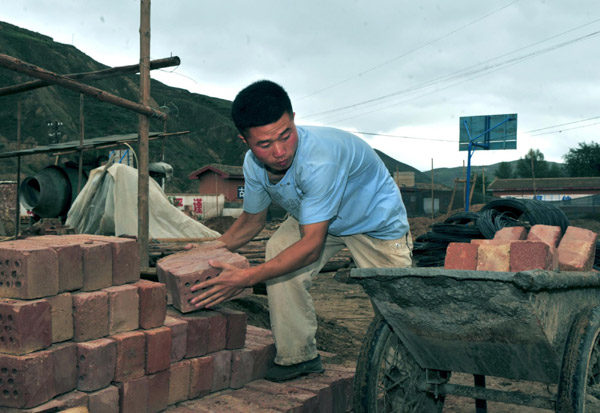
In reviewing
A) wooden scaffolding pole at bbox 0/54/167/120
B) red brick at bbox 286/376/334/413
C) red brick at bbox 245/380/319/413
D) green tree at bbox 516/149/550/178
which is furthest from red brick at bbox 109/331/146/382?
green tree at bbox 516/149/550/178

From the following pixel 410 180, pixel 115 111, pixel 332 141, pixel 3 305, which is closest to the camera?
pixel 3 305

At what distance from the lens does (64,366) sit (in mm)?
2271

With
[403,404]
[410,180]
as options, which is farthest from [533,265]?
[410,180]

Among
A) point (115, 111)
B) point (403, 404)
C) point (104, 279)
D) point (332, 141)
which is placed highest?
point (115, 111)

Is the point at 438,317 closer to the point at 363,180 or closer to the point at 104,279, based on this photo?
the point at 363,180

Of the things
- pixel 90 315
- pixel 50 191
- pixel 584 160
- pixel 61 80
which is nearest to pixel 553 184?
pixel 584 160

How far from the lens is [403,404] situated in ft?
8.45

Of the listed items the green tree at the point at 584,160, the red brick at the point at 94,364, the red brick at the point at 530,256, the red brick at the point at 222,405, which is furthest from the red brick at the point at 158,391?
the green tree at the point at 584,160

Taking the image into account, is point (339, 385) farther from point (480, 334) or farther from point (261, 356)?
point (480, 334)

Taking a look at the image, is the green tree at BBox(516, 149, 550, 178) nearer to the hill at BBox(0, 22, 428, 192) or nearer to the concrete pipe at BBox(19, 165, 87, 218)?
the hill at BBox(0, 22, 428, 192)

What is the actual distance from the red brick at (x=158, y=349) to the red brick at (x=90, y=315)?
0.68 ft

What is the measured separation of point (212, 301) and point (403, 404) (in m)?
1.06

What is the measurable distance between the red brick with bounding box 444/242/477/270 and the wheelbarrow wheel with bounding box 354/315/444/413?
0.43m

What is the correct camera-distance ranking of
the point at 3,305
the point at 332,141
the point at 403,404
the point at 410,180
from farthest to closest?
the point at 410,180 → the point at 332,141 → the point at 403,404 → the point at 3,305
